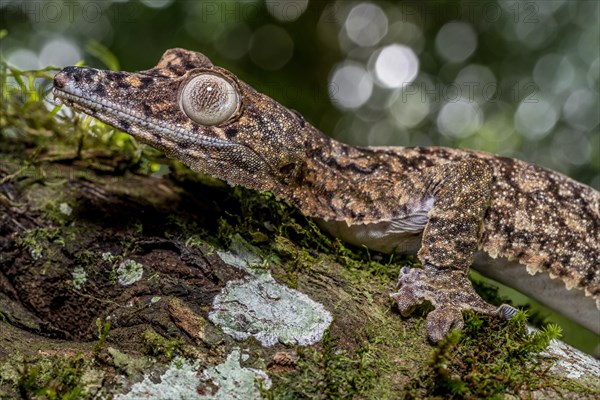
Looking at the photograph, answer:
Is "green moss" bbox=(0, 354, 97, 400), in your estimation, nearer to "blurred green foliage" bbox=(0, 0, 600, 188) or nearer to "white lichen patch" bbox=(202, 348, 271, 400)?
"white lichen patch" bbox=(202, 348, 271, 400)

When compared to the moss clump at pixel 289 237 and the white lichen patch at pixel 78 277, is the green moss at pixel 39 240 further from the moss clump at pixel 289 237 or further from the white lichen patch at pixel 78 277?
the moss clump at pixel 289 237

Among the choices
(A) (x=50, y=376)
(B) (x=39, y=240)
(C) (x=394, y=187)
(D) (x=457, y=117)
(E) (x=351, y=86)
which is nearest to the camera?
(A) (x=50, y=376)

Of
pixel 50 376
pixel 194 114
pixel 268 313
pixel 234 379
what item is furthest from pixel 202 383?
pixel 194 114

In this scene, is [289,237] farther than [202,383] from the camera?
Yes

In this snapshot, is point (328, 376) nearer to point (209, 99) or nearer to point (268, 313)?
point (268, 313)

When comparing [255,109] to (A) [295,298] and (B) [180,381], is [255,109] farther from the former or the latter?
(B) [180,381]

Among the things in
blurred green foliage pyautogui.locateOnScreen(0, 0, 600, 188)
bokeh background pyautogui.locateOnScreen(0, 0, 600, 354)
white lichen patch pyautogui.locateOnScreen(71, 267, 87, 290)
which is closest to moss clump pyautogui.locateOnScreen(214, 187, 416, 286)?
white lichen patch pyautogui.locateOnScreen(71, 267, 87, 290)
